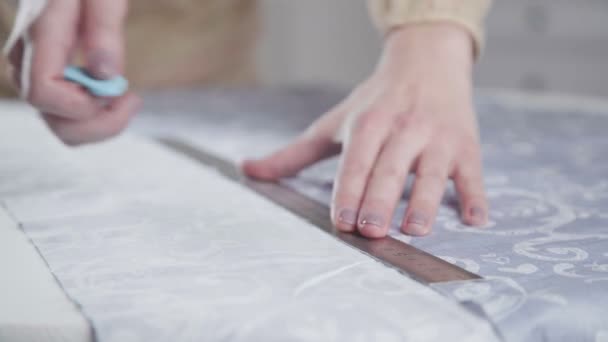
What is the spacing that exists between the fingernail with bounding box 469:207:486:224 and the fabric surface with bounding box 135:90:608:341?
0.04 feet

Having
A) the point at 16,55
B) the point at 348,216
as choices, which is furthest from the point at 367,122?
the point at 16,55

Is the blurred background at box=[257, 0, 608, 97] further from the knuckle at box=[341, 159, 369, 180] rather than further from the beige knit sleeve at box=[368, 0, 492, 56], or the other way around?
the knuckle at box=[341, 159, 369, 180]

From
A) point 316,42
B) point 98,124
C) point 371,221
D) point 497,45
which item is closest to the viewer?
point 371,221

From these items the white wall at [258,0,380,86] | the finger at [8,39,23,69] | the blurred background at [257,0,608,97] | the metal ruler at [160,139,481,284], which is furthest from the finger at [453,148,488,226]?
the white wall at [258,0,380,86]

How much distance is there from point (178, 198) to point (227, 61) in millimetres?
2304

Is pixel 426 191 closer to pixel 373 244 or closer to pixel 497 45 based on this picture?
pixel 373 244

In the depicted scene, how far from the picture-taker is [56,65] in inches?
31.2

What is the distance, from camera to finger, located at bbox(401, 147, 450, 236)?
2.11 ft

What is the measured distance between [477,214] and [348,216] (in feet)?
0.41

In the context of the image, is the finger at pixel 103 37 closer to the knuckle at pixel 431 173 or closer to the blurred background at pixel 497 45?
the knuckle at pixel 431 173

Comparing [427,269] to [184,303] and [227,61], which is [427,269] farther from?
[227,61]

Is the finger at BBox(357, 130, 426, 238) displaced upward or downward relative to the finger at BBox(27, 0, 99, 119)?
downward

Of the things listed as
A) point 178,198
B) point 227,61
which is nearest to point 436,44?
point 178,198

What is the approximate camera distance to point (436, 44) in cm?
89
